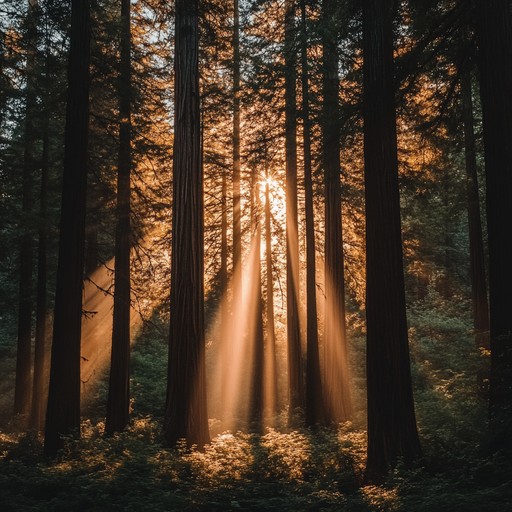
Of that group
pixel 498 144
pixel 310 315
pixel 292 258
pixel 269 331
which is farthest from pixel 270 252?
pixel 498 144

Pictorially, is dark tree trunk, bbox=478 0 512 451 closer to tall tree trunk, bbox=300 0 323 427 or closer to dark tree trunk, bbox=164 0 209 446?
dark tree trunk, bbox=164 0 209 446

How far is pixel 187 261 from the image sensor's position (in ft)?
30.1

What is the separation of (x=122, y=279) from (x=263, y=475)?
25.5 feet

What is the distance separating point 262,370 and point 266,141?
32.1ft

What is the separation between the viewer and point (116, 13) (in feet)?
56.0

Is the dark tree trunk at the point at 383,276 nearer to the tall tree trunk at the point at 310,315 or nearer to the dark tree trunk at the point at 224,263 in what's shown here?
the tall tree trunk at the point at 310,315

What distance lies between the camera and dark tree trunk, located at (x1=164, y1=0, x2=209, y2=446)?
887 centimetres

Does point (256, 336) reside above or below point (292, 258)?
below

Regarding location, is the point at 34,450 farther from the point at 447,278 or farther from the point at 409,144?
the point at 447,278

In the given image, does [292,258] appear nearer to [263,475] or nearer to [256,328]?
[256,328]

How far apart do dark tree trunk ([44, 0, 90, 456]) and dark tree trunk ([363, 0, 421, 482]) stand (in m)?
5.71

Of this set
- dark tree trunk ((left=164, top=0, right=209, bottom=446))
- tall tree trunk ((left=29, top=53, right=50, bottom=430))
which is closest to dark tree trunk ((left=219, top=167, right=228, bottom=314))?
tall tree trunk ((left=29, top=53, right=50, bottom=430))

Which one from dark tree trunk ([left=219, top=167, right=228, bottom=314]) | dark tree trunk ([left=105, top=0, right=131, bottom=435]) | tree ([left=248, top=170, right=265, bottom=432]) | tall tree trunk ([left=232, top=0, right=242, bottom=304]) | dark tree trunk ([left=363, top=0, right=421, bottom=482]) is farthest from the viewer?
dark tree trunk ([left=219, top=167, right=228, bottom=314])

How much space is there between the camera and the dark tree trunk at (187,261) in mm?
8867
